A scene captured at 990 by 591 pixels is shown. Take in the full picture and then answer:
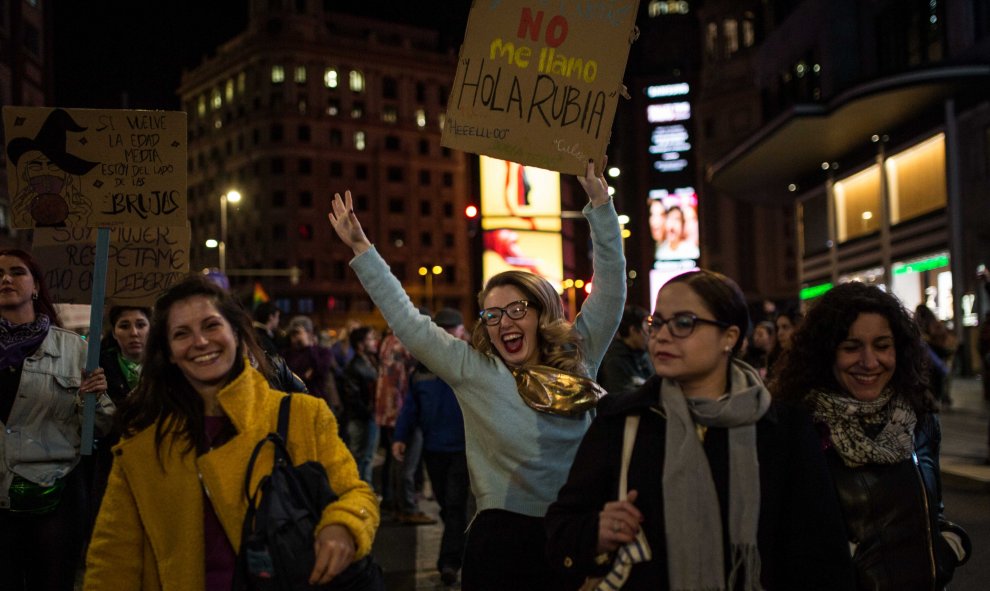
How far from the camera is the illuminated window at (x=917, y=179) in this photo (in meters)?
29.5

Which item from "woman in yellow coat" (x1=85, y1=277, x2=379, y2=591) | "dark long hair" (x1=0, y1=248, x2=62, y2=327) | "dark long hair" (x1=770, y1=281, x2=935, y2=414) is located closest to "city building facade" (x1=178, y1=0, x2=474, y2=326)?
"dark long hair" (x1=0, y1=248, x2=62, y2=327)

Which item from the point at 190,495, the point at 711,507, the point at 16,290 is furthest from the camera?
the point at 16,290

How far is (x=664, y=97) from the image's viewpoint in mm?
71312

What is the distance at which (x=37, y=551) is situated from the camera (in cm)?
452

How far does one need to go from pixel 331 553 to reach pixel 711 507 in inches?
43.1

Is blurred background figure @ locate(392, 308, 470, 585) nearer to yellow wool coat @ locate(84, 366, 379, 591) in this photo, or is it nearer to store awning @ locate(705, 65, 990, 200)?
yellow wool coat @ locate(84, 366, 379, 591)

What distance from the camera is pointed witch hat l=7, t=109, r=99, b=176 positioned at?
545 centimetres

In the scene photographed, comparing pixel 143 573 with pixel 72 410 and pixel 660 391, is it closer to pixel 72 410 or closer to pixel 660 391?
pixel 660 391

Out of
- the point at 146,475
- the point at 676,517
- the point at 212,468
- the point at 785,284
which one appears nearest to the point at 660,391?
the point at 676,517

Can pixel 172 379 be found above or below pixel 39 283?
below

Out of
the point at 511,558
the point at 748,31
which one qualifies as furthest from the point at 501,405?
the point at 748,31

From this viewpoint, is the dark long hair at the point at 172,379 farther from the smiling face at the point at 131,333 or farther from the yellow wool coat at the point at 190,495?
the smiling face at the point at 131,333

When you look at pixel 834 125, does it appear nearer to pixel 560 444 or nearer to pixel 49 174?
pixel 49 174

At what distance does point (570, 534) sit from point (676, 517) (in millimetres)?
322
